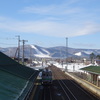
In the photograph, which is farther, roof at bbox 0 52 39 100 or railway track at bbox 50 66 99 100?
railway track at bbox 50 66 99 100

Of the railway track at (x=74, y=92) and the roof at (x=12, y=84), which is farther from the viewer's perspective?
the railway track at (x=74, y=92)

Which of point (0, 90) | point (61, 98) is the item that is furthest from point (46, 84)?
point (0, 90)

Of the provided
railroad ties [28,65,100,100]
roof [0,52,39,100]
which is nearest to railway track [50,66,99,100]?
railroad ties [28,65,100,100]

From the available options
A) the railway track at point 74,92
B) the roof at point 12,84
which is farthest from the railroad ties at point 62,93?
the roof at point 12,84

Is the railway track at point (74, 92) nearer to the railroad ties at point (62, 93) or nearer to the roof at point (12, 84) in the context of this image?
the railroad ties at point (62, 93)

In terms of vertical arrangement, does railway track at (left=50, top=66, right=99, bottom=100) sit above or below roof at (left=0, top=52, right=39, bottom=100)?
below

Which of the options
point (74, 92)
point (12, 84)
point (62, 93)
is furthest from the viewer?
point (74, 92)

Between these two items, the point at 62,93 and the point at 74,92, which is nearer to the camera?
the point at 62,93

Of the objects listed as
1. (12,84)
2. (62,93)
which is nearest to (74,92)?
(62,93)

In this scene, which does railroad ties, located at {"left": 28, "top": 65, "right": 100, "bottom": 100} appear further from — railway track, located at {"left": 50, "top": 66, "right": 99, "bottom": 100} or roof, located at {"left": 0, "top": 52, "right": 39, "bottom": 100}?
roof, located at {"left": 0, "top": 52, "right": 39, "bottom": 100}

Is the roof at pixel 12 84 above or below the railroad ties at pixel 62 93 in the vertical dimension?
above

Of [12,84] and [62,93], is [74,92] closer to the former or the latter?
[62,93]

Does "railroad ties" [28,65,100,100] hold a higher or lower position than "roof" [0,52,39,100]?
lower

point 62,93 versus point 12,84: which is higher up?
point 12,84
